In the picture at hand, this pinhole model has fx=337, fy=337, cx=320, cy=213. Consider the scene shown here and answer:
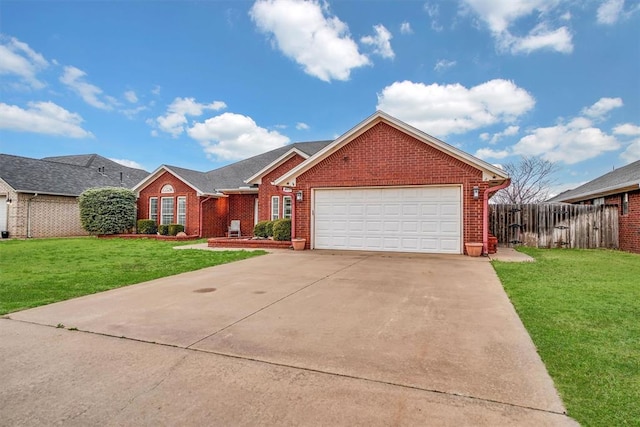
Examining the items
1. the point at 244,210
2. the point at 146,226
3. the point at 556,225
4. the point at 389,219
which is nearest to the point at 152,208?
the point at 146,226

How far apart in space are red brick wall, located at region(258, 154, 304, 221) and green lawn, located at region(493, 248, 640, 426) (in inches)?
508

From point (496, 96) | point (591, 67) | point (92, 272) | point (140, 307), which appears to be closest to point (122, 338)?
point (140, 307)

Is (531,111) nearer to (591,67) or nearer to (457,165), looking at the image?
(591,67)

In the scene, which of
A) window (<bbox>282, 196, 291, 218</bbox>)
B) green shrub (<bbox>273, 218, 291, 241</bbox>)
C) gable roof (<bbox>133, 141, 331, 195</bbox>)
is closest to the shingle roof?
gable roof (<bbox>133, 141, 331, 195</bbox>)

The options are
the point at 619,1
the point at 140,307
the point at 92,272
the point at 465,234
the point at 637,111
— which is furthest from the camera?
the point at 637,111

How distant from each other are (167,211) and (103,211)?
360 cm

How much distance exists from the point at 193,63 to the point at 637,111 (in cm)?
2418

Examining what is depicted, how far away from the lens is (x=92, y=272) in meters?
8.22

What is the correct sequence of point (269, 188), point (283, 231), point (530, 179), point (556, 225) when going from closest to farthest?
point (556, 225), point (283, 231), point (269, 188), point (530, 179)

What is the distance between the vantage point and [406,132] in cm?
1195

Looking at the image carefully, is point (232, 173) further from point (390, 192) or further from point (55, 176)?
point (390, 192)

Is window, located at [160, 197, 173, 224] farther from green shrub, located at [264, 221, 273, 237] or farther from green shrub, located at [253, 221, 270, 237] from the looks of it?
green shrub, located at [264, 221, 273, 237]

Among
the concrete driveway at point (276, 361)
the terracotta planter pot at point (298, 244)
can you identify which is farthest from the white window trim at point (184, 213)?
the concrete driveway at point (276, 361)

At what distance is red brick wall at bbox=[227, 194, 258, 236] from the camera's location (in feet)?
68.6
